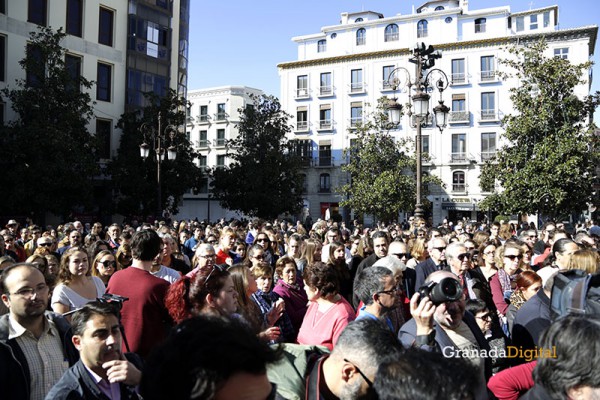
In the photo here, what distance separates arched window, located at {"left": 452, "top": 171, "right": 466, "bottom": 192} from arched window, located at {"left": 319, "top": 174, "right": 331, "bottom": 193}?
11.2m

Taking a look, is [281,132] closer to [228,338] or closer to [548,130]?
[548,130]

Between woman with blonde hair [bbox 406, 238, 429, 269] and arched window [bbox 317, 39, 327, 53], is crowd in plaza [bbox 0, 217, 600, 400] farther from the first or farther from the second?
arched window [bbox 317, 39, 327, 53]

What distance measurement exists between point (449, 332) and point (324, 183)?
4593cm

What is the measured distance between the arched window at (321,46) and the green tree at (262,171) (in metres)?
16.5

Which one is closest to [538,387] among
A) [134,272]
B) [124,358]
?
[124,358]

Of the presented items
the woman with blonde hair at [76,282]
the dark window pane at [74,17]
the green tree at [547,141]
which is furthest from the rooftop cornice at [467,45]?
the woman with blonde hair at [76,282]

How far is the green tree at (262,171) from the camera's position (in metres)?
34.0

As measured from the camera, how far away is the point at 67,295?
4887 mm

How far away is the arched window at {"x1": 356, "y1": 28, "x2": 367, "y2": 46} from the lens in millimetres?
47906

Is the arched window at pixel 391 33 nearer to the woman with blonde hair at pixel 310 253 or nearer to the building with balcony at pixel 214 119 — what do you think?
the building with balcony at pixel 214 119

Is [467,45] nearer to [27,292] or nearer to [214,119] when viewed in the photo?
[214,119]

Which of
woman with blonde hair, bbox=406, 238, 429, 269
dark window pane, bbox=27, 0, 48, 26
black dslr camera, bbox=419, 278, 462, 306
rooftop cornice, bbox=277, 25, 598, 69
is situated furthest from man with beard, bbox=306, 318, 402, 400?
rooftop cornice, bbox=277, 25, 598, 69

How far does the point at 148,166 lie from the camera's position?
93.1 ft

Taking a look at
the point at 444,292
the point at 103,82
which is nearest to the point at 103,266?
the point at 444,292
